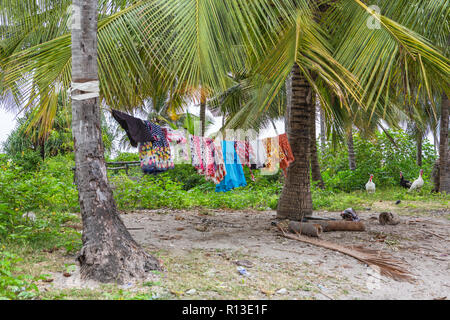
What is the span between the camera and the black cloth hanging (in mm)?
5207

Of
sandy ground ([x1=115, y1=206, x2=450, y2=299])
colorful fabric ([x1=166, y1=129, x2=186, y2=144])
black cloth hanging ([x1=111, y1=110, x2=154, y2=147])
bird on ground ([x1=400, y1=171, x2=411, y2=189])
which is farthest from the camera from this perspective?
bird on ground ([x1=400, y1=171, x2=411, y2=189])

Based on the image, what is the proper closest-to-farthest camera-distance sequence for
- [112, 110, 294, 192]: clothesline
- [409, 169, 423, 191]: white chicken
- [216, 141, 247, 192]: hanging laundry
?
[112, 110, 294, 192]: clothesline
[216, 141, 247, 192]: hanging laundry
[409, 169, 423, 191]: white chicken

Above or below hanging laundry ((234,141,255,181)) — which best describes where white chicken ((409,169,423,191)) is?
below

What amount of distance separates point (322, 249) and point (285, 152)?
192 cm

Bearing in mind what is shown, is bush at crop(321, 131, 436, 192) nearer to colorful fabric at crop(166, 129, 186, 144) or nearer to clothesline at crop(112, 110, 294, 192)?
clothesline at crop(112, 110, 294, 192)

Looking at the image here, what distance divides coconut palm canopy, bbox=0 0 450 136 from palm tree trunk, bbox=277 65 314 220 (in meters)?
1.36

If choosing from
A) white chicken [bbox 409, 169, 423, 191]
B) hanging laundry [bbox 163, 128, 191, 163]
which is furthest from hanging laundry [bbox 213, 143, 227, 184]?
white chicken [bbox 409, 169, 423, 191]

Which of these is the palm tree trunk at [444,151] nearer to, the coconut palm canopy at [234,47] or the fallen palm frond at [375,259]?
the coconut palm canopy at [234,47]

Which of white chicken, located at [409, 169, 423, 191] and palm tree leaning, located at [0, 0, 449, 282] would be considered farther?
white chicken, located at [409, 169, 423, 191]

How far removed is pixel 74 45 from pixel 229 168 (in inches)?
136

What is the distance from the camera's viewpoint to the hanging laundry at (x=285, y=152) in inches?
253

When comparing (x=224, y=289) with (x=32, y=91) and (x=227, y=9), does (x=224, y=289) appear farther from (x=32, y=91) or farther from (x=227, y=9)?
(x=32, y=91)

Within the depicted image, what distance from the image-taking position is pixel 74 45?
3.65 m

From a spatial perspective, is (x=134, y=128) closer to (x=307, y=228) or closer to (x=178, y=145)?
(x=178, y=145)
